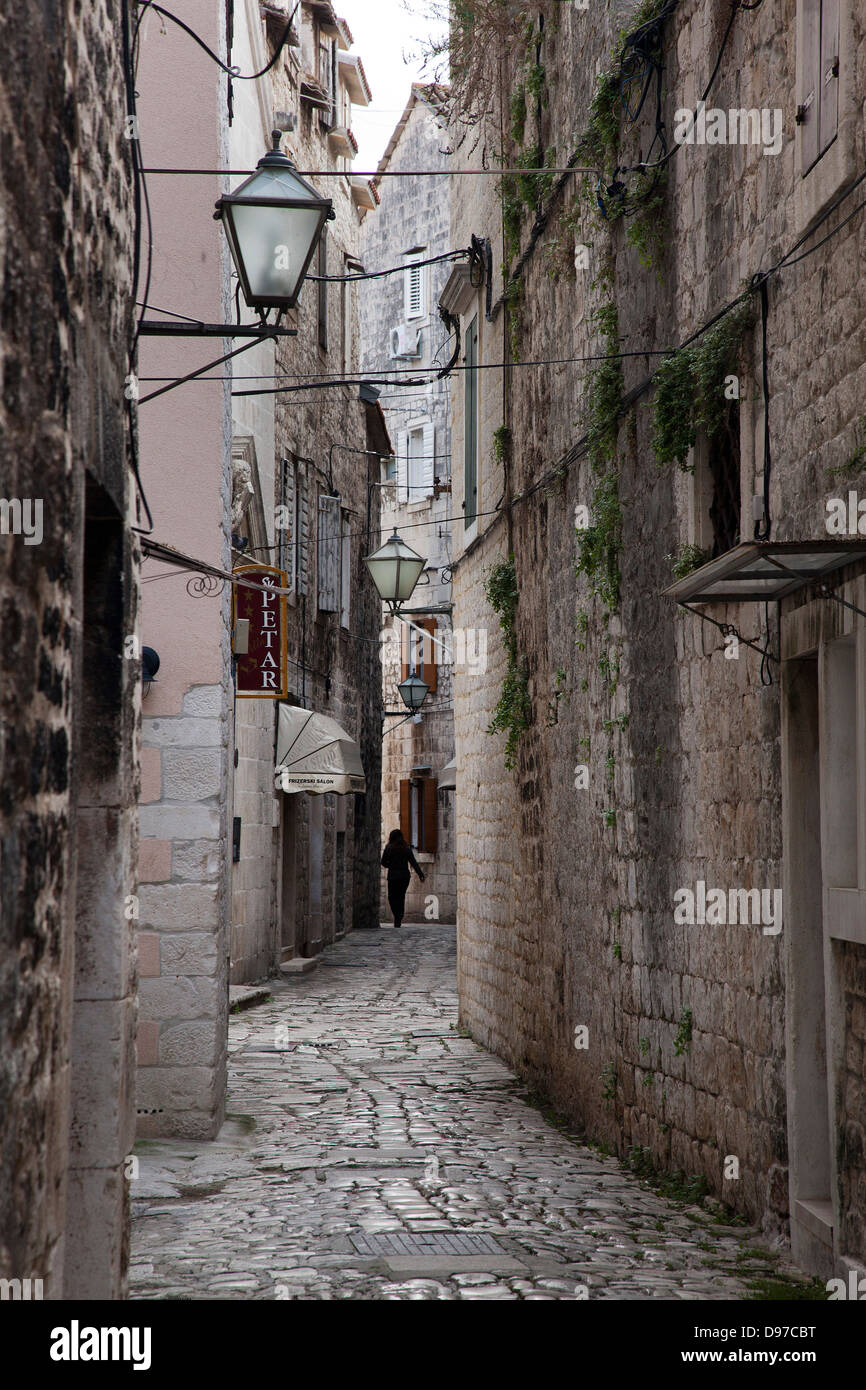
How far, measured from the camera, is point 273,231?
6730mm

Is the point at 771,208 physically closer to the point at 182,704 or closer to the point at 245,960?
the point at 182,704

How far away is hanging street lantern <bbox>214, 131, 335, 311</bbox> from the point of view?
6715 mm

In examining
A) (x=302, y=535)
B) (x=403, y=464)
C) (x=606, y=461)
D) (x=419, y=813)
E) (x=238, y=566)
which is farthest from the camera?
(x=403, y=464)

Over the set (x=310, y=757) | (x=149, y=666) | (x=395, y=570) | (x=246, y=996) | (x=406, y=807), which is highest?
(x=395, y=570)

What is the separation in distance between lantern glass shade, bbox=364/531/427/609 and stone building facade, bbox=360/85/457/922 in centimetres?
1385

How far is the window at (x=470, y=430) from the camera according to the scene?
1384 centimetres

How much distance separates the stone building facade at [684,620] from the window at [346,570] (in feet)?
38.8

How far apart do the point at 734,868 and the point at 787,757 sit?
857mm

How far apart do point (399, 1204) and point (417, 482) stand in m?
28.5

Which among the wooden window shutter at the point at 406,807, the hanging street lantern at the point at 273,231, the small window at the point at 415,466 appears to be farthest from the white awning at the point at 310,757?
the small window at the point at 415,466

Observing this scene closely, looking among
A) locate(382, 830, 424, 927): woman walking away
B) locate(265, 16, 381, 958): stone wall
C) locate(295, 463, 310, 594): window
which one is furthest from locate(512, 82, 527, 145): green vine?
locate(382, 830, 424, 927): woman walking away

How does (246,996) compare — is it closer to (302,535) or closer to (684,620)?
(302,535)
